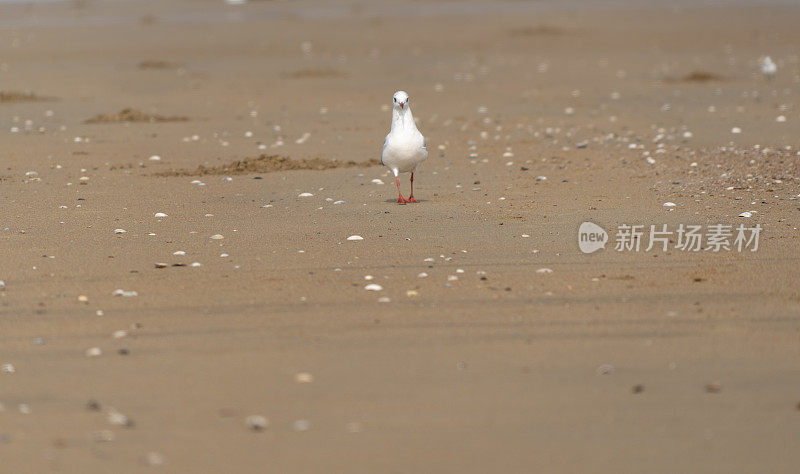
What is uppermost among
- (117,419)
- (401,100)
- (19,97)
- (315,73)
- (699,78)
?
(699,78)

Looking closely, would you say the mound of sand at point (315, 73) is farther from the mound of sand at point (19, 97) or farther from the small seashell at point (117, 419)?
the small seashell at point (117, 419)

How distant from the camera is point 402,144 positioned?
9.81 m

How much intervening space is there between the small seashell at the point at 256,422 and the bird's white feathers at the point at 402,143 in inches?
213

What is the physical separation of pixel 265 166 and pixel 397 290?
563 cm

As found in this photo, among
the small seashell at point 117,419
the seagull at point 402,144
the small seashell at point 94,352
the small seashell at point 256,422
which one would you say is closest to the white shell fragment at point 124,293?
the small seashell at point 94,352

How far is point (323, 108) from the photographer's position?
58.2 feet

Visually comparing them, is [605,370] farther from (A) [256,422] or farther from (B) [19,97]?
(B) [19,97]

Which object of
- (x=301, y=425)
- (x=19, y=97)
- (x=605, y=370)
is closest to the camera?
(x=301, y=425)

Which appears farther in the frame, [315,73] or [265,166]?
[315,73]

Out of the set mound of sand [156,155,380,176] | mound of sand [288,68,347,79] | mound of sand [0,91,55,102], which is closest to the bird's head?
mound of sand [156,155,380,176]

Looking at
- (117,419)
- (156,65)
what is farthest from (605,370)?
(156,65)

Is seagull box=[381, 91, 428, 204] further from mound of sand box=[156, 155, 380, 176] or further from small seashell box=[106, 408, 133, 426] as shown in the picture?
small seashell box=[106, 408, 133, 426]

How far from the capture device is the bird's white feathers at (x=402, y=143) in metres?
9.82

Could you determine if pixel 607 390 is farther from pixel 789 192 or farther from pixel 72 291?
pixel 789 192
